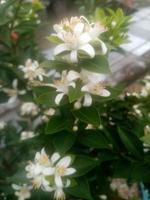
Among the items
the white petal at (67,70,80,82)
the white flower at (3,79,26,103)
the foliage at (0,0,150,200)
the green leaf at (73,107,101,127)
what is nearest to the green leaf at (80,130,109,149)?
the foliage at (0,0,150,200)

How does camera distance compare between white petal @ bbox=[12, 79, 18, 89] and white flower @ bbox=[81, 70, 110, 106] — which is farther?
white petal @ bbox=[12, 79, 18, 89]

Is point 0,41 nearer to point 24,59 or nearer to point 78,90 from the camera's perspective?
point 24,59

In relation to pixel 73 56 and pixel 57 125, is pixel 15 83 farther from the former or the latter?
pixel 73 56

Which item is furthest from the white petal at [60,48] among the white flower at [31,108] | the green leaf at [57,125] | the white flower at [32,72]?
the white flower at [31,108]

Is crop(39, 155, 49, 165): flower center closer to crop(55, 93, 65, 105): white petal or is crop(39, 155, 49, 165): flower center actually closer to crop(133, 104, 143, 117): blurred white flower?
crop(55, 93, 65, 105): white petal

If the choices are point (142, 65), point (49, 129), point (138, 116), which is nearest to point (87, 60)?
point (49, 129)

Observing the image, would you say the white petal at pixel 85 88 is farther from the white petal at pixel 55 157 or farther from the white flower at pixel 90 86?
the white petal at pixel 55 157

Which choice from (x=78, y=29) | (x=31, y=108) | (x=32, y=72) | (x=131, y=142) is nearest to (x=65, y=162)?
(x=131, y=142)
